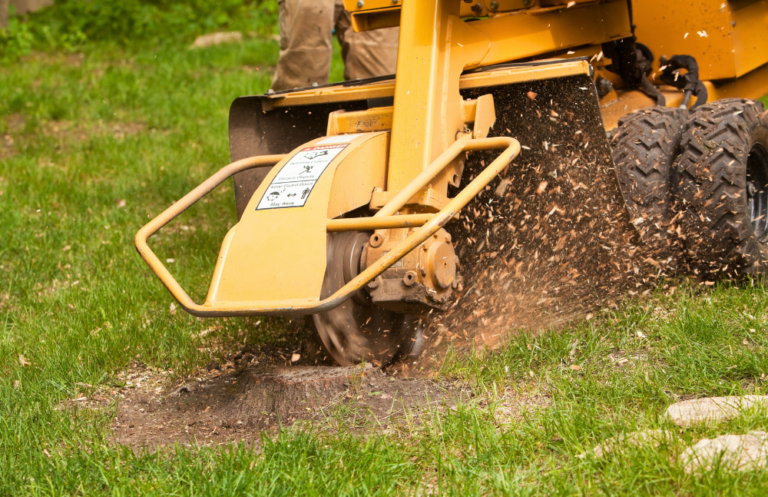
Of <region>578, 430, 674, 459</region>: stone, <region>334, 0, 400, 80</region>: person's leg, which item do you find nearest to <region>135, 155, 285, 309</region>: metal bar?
<region>578, 430, 674, 459</region>: stone

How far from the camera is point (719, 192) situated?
9.58ft

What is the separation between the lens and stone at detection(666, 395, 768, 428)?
6.29 feet

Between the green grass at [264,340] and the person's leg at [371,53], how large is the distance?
1.16 metres

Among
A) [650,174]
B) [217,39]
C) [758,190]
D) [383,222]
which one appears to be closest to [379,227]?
[383,222]

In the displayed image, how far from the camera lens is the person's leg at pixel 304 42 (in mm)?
4273

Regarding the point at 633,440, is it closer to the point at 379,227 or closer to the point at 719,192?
the point at 379,227

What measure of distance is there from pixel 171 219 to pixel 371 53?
2.44 meters

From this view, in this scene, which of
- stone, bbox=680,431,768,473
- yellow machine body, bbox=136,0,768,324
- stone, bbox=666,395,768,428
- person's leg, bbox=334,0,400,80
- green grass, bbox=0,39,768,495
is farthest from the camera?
person's leg, bbox=334,0,400,80

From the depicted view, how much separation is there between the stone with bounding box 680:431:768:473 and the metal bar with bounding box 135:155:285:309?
1323 millimetres

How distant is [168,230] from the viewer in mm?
4543

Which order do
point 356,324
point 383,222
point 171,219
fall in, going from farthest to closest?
point 356,324
point 171,219
point 383,222

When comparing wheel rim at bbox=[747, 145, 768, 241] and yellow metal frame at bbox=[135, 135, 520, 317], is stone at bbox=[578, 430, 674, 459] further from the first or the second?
wheel rim at bbox=[747, 145, 768, 241]

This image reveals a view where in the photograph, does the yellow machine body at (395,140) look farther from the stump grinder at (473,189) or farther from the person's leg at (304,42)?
the person's leg at (304,42)

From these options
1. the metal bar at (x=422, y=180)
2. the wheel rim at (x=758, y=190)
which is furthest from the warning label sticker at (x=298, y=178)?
the wheel rim at (x=758, y=190)
